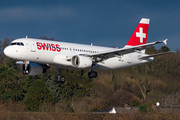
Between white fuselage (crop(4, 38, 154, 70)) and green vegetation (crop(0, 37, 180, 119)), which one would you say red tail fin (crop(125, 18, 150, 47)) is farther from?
white fuselage (crop(4, 38, 154, 70))

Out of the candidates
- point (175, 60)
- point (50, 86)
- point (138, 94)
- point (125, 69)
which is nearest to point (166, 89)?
point (175, 60)

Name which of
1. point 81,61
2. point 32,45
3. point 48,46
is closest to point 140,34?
point 81,61

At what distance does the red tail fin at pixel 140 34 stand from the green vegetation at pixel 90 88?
10.7ft

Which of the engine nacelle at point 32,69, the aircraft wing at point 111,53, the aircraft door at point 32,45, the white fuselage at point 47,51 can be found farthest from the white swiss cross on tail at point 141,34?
the aircraft door at point 32,45

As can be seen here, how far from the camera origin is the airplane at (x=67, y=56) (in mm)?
34156

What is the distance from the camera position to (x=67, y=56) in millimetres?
36000

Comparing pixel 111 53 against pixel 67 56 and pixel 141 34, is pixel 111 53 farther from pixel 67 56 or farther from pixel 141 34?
pixel 141 34

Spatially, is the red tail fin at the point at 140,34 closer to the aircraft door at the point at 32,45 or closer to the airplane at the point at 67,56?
the airplane at the point at 67,56

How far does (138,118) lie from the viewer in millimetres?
31656

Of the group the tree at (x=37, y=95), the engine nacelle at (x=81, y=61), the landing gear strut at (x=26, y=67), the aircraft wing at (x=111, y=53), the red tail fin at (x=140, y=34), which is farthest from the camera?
the tree at (x=37, y=95)

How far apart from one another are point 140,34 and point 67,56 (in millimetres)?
13392

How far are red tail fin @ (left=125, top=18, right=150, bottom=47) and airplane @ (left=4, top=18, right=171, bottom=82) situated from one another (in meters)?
1.97

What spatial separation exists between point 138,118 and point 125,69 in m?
12.1

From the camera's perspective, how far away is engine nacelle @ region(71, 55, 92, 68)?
3591 cm
